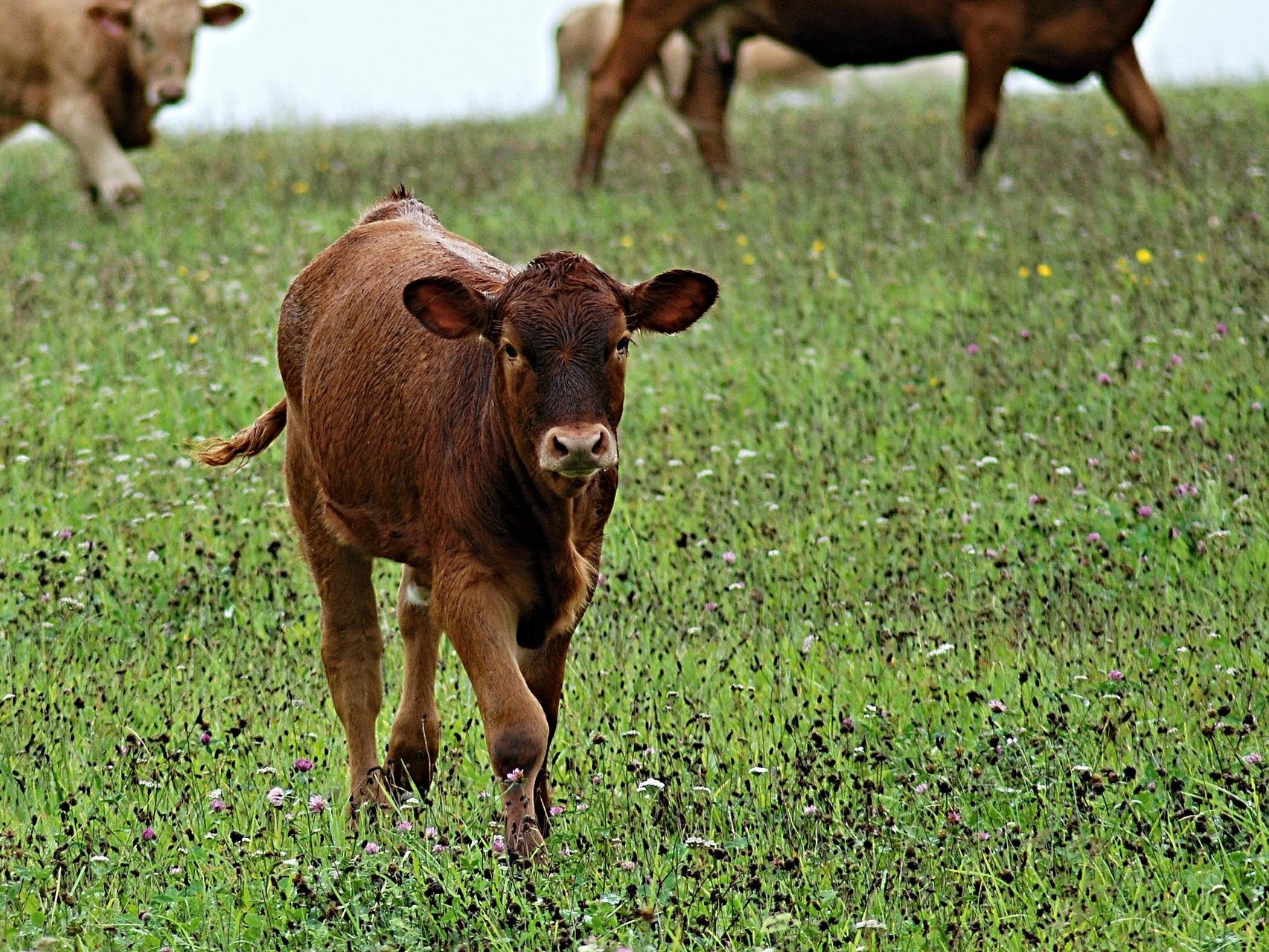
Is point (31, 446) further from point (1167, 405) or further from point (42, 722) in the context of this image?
point (1167, 405)

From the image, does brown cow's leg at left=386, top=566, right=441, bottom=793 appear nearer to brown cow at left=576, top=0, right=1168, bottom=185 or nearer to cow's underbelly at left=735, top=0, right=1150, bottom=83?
brown cow at left=576, top=0, right=1168, bottom=185

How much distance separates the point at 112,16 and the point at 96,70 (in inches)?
17.4

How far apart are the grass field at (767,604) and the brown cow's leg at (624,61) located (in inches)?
52.4

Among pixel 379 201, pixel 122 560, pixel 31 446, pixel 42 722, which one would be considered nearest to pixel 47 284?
pixel 31 446

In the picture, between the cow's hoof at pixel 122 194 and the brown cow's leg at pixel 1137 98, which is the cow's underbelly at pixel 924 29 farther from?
the cow's hoof at pixel 122 194

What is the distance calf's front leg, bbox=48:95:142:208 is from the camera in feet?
45.6

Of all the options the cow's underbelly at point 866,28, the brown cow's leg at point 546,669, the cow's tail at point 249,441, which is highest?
the brown cow's leg at point 546,669

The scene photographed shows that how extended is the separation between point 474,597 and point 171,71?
1067 centimetres

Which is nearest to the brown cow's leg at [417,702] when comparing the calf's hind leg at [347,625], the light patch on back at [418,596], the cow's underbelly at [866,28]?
the light patch on back at [418,596]

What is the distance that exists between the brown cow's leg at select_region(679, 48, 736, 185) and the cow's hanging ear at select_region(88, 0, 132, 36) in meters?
4.39

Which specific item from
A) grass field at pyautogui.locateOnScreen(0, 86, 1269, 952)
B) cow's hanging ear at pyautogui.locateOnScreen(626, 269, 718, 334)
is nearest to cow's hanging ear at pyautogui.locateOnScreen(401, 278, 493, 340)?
cow's hanging ear at pyautogui.locateOnScreen(626, 269, 718, 334)

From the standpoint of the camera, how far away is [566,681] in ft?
21.5

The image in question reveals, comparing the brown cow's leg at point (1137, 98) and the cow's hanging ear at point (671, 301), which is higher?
the cow's hanging ear at point (671, 301)

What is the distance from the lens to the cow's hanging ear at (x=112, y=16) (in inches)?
563
